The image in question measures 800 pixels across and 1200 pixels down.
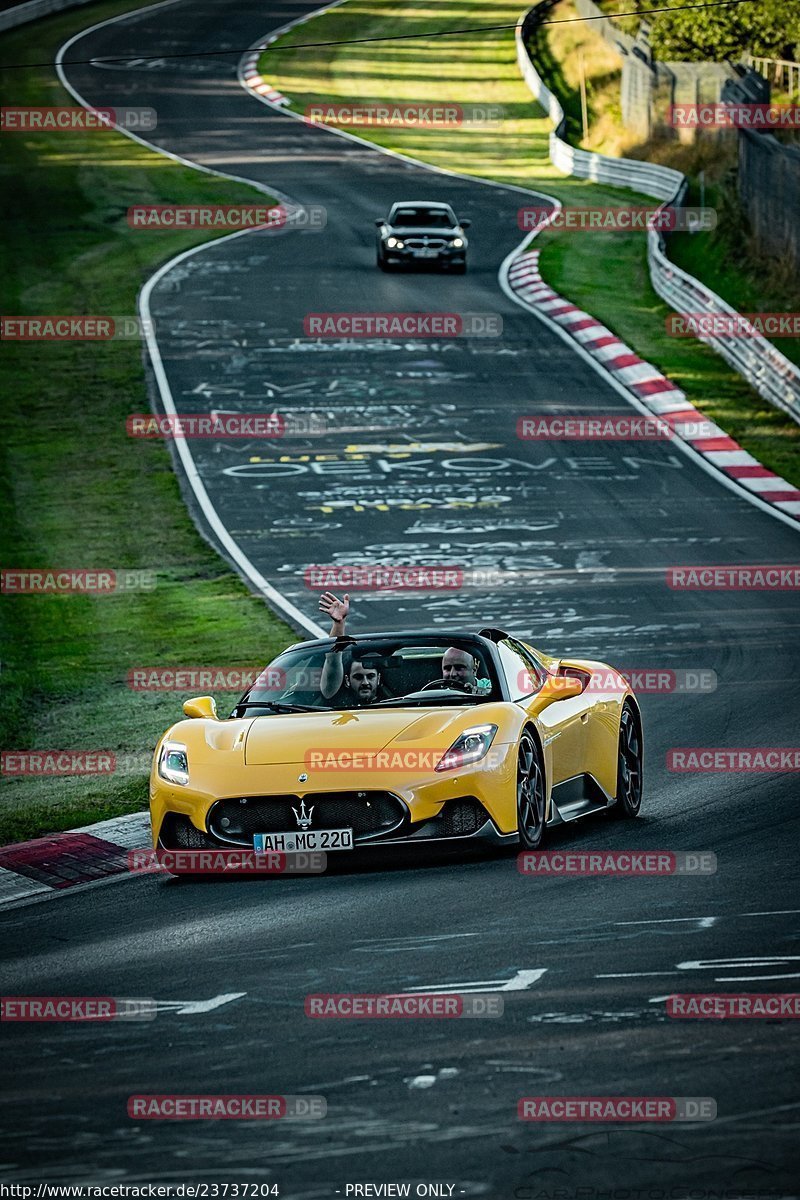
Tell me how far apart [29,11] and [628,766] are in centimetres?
7132

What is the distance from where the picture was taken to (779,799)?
1122cm

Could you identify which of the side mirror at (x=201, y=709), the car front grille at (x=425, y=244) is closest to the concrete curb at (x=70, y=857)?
the side mirror at (x=201, y=709)

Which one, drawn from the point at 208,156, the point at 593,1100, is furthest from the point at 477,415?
the point at 208,156

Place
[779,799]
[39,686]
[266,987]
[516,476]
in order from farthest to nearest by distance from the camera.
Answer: [516,476]
[39,686]
[779,799]
[266,987]

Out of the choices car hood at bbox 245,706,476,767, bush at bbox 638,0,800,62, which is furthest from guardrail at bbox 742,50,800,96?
car hood at bbox 245,706,476,767

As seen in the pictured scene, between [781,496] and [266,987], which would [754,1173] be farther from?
[781,496]

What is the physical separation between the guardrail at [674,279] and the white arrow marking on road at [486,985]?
834 inches

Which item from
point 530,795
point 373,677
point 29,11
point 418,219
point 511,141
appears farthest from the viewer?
point 29,11

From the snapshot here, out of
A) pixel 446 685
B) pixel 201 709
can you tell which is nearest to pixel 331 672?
pixel 446 685

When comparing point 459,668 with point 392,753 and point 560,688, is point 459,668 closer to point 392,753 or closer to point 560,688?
point 560,688

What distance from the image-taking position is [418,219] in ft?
131

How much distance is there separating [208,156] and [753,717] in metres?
42.6

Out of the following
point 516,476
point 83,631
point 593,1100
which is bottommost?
point 516,476

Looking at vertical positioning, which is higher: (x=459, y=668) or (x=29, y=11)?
(x=459, y=668)
